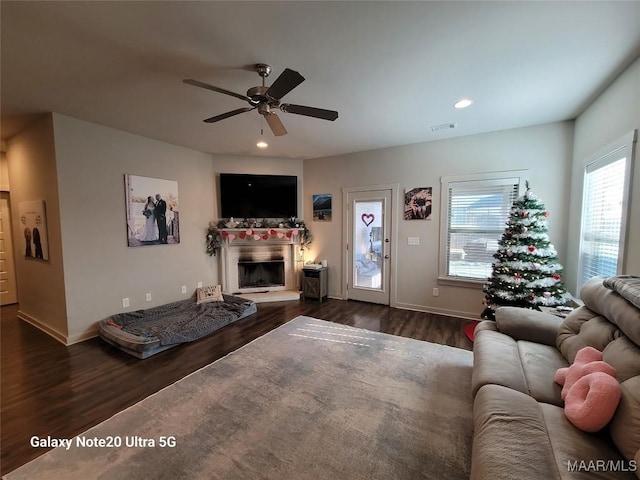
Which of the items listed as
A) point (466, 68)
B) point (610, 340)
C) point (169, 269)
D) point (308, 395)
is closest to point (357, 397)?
point (308, 395)

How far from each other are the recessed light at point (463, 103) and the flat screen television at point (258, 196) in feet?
9.69

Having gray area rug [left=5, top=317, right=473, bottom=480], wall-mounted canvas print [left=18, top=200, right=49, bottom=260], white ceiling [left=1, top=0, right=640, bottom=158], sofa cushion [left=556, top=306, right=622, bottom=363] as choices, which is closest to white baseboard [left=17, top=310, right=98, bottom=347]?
wall-mounted canvas print [left=18, top=200, right=49, bottom=260]

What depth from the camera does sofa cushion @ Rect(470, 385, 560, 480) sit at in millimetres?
983

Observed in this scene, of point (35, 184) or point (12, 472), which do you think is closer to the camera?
point (12, 472)

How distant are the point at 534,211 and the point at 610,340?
1891 mm

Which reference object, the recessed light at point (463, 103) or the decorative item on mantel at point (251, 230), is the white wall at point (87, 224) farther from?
the recessed light at point (463, 103)

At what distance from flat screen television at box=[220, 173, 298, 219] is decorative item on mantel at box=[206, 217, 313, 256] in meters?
0.12

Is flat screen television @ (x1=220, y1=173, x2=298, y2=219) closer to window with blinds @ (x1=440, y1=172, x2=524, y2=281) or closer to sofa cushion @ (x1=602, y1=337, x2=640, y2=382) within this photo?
window with blinds @ (x1=440, y1=172, x2=524, y2=281)

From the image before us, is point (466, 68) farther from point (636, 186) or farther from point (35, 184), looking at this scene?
point (35, 184)

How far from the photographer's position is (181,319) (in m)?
3.68

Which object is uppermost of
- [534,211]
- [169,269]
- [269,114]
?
[269,114]

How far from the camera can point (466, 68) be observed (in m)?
2.18

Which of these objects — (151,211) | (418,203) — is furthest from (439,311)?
(151,211)

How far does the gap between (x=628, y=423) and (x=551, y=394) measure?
15.2 inches
